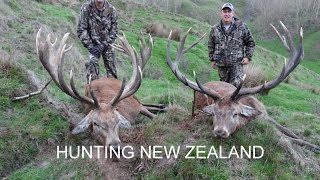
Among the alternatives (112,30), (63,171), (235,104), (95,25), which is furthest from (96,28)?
(63,171)

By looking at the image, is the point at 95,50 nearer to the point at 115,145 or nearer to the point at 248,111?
the point at 115,145

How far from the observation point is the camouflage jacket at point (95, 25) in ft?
26.6

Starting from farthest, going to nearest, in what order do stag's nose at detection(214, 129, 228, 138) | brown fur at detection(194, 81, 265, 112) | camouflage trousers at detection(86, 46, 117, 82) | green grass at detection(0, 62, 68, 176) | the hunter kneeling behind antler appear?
camouflage trousers at detection(86, 46, 117, 82), brown fur at detection(194, 81, 265, 112), the hunter kneeling behind antler, green grass at detection(0, 62, 68, 176), stag's nose at detection(214, 129, 228, 138)

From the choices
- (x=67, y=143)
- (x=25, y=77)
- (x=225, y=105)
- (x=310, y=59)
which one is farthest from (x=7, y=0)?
(x=310, y=59)

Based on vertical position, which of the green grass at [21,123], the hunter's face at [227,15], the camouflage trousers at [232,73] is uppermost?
the hunter's face at [227,15]

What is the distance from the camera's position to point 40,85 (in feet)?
27.3

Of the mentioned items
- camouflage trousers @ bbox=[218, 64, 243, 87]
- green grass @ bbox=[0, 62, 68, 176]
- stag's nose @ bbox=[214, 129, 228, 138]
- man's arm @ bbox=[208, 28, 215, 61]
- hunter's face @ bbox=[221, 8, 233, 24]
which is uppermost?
hunter's face @ bbox=[221, 8, 233, 24]

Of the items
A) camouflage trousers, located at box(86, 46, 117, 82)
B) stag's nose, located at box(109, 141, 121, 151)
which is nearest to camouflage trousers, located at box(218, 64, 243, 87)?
camouflage trousers, located at box(86, 46, 117, 82)

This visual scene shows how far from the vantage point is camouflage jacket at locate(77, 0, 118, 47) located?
26.6 ft

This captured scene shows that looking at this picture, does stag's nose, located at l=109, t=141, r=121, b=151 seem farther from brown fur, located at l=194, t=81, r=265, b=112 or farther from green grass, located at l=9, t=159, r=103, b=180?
brown fur, located at l=194, t=81, r=265, b=112

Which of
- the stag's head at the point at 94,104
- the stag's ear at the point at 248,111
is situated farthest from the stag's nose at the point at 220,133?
the stag's head at the point at 94,104

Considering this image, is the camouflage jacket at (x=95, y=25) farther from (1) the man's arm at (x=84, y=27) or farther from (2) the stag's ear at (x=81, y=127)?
(2) the stag's ear at (x=81, y=127)

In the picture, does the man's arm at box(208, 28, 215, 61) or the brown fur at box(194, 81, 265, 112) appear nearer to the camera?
the brown fur at box(194, 81, 265, 112)

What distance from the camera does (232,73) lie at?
27.2 ft
